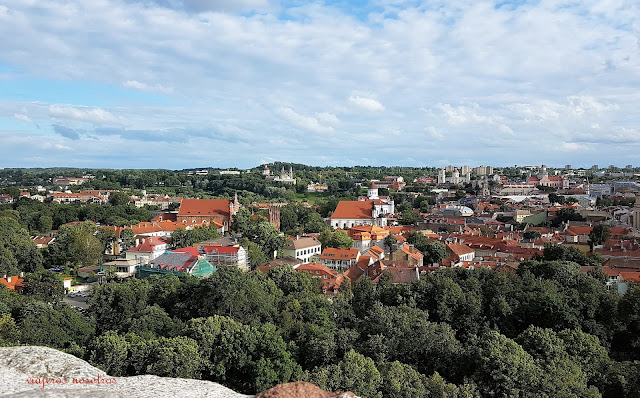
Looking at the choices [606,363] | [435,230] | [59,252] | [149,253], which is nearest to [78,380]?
[606,363]

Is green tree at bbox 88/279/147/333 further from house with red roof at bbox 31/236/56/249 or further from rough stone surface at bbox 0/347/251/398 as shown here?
house with red roof at bbox 31/236/56/249

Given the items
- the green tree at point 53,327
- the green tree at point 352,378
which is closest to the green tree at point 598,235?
the green tree at point 352,378

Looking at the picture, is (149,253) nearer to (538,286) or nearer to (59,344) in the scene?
(59,344)

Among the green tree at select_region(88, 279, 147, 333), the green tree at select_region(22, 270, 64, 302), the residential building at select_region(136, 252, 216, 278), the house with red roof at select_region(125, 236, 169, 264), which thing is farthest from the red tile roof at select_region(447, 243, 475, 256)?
the green tree at select_region(22, 270, 64, 302)

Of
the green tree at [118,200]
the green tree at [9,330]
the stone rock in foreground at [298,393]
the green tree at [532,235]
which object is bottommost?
the green tree at [532,235]

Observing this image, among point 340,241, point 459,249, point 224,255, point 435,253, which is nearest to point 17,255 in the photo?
point 224,255

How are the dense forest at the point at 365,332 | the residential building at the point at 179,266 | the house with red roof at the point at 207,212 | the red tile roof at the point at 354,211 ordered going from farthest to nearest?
Answer: 1. the red tile roof at the point at 354,211
2. the house with red roof at the point at 207,212
3. the residential building at the point at 179,266
4. the dense forest at the point at 365,332

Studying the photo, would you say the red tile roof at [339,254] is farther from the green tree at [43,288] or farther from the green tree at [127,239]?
the green tree at [43,288]

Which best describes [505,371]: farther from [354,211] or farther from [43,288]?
[354,211]
